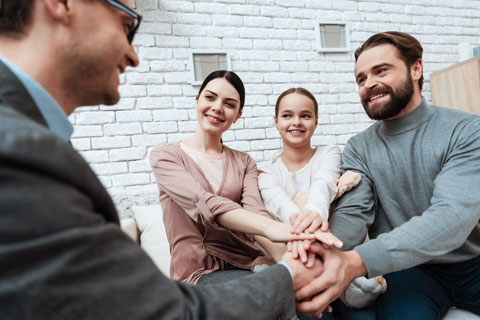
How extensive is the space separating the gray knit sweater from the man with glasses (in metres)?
0.53

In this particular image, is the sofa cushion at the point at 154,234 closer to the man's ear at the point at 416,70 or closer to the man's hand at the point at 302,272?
the man's hand at the point at 302,272

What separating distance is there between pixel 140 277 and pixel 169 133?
5.74ft

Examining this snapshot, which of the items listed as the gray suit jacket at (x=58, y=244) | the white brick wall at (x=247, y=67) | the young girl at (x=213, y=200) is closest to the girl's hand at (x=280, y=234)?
the young girl at (x=213, y=200)

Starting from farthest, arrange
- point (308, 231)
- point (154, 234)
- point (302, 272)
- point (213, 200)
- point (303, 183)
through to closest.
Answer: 1. point (154, 234)
2. point (303, 183)
3. point (213, 200)
4. point (308, 231)
5. point (302, 272)

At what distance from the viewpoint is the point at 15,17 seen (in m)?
0.58

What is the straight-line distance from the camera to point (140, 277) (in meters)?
0.46

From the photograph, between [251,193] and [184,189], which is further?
[251,193]

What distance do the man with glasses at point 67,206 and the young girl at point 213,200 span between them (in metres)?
0.52

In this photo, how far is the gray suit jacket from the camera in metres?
0.35

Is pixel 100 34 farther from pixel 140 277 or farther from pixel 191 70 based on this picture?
pixel 191 70

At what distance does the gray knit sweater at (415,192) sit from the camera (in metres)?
1.01

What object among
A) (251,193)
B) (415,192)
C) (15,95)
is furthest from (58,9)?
(415,192)

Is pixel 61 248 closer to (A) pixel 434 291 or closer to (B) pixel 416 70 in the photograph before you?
(A) pixel 434 291

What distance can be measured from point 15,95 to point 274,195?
108 cm
